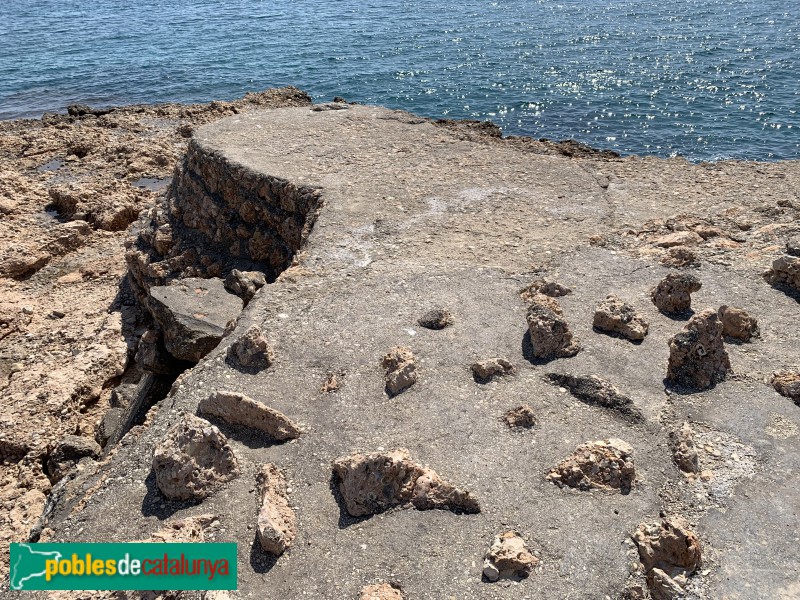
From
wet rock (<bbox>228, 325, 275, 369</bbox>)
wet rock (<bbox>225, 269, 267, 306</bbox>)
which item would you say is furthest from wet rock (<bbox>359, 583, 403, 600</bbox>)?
wet rock (<bbox>225, 269, 267, 306</bbox>)

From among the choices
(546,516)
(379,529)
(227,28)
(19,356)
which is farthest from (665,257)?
(227,28)

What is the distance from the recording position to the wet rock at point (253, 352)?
623 centimetres

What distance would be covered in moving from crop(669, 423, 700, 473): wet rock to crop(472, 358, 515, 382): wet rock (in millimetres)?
1357

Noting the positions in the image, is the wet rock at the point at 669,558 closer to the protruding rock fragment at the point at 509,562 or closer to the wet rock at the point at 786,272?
the protruding rock fragment at the point at 509,562

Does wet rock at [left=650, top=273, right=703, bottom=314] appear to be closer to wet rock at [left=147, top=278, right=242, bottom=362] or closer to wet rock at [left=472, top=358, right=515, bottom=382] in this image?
wet rock at [left=472, top=358, right=515, bottom=382]

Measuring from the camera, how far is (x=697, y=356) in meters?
5.69

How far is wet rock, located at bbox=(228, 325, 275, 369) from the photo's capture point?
20.4 feet

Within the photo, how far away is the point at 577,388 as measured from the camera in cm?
573

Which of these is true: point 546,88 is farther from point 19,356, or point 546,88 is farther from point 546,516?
point 546,516

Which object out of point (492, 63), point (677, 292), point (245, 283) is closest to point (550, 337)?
point (677, 292)

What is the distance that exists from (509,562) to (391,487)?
37.6 inches

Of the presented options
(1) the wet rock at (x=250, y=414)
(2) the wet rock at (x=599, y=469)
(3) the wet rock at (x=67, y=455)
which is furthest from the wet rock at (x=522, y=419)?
(3) the wet rock at (x=67, y=455)

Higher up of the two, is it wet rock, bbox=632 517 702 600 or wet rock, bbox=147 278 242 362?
wet rock, bbox=632 517 702 600

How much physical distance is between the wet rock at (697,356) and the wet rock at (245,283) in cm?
496
